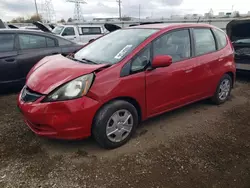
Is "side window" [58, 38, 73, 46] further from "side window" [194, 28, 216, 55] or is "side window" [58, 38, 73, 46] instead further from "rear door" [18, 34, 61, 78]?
"side window" [194, 28, 216, 55]

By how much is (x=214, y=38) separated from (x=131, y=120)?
2362 millimetres

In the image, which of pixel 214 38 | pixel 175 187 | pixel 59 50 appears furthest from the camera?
pixel 59 50

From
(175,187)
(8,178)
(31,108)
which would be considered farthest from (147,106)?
(8,178)

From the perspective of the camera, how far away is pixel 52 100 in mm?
2562

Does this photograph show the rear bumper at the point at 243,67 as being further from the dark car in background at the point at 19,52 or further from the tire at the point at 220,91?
the dark car in background at the point at 19,52

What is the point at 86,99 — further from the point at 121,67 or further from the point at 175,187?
the point at 175,187

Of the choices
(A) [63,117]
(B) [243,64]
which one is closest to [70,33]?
(B) [243,64]

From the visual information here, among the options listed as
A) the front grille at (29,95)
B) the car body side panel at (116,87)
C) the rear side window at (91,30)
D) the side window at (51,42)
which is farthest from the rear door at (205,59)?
the rear side window at (91,30)

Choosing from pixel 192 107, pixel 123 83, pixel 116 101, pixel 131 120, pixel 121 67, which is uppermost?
pixel 121 67

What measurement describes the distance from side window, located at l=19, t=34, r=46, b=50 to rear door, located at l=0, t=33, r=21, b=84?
0.15 metres

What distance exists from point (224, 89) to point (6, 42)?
15.0 ft

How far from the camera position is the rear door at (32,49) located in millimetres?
4797

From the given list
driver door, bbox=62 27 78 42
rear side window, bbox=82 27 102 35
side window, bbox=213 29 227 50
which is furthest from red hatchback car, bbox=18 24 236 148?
rear side window, bbox=82 27 102 35

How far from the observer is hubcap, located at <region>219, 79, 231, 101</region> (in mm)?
4441
